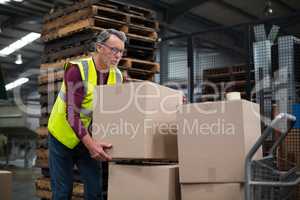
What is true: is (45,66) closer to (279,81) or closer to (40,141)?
(40,141)

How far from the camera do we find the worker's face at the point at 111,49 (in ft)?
→ 8.59

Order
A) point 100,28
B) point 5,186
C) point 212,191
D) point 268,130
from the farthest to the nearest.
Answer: point 100,28 → point 5,186 → point 212,191 → point 268,130

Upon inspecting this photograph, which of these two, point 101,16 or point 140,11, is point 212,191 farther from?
point 140,11

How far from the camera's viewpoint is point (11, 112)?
11.5m

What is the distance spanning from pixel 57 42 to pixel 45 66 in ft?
1.18

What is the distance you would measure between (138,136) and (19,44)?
12.6 meters

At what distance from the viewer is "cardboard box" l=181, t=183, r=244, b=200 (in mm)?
2277

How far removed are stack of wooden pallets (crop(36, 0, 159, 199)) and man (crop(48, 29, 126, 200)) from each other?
1.68 m

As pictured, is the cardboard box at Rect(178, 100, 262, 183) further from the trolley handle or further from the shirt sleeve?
the shirt sleeve

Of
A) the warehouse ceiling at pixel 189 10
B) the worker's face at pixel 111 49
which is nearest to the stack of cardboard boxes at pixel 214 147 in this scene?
the worker's face at pixel 111 49

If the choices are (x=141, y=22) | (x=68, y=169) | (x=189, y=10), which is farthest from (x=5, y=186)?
(x=189, y=10)

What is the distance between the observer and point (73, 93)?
2.60m

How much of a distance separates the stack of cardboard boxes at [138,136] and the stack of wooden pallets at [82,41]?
6.46 ft

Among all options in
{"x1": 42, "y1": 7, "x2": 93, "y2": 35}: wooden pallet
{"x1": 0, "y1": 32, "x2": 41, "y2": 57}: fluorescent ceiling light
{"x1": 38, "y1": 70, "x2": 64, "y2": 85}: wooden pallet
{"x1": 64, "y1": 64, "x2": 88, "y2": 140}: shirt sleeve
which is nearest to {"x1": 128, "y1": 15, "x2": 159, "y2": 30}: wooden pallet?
{"x1": 42, "y1": 7, "x2": 93, "y2": 35}: wooden pallet
